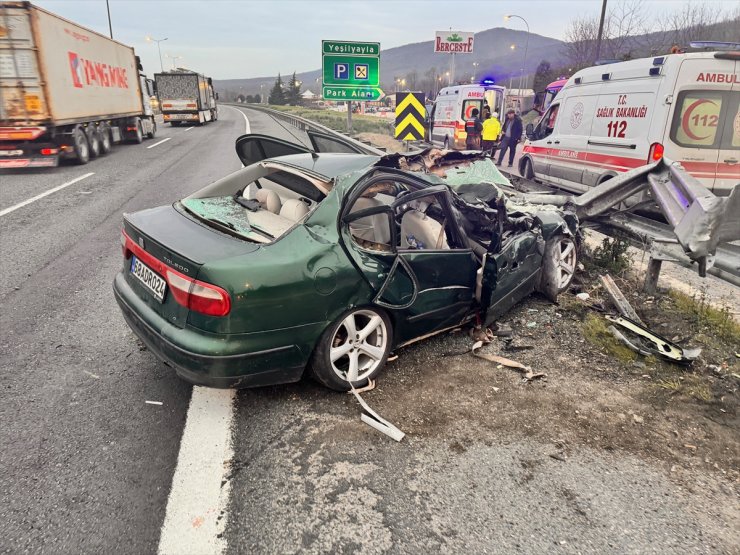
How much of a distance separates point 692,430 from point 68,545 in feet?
10.9

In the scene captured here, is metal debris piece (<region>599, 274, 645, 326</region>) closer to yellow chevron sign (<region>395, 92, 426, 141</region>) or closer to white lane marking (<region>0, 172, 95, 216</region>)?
yellow chevron sign (<region>395, 92, 426, 141</region>)

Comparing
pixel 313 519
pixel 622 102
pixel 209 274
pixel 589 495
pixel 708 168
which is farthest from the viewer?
pixel 622 102

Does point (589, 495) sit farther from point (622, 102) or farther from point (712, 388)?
point (622, 102)

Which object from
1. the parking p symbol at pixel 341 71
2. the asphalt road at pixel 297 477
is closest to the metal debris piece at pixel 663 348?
the asphalt road at pixel 297 477

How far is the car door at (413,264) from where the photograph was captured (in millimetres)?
3328

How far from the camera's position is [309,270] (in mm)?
3000

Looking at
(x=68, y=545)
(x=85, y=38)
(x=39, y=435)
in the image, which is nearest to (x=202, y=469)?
(x=68, y=545)

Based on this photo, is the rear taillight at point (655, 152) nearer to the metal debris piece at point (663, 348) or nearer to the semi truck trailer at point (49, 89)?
the metal debris piece at point (663, 348)

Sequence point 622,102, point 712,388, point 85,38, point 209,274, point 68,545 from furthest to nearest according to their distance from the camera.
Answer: point 85,38 < point 622,102 < point 712,388 < point 209,274 < point 68,545

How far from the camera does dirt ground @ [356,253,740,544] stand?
9.52 ft

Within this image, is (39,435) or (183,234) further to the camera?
(183,234)

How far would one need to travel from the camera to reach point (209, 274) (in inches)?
110

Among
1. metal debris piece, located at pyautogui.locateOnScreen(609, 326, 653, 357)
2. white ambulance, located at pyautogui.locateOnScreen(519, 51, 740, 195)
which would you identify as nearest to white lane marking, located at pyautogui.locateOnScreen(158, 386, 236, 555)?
metal debris piece, located at pyautogui.locateOnScreen(609, 326, 653, 357)

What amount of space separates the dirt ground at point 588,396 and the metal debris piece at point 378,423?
2.7 inches
